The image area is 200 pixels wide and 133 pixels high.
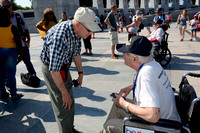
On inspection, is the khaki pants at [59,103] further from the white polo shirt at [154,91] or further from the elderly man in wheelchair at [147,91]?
the white polo shirt at [154,91]

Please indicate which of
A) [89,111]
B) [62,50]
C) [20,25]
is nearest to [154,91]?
[62,50]

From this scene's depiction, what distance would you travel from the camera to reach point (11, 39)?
10.8ft

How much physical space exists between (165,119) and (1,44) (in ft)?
10.9

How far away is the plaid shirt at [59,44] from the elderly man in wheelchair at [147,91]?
0.63 m

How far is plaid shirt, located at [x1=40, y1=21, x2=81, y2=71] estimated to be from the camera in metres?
1.64

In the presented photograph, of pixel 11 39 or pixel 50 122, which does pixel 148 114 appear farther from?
pixel 11 39

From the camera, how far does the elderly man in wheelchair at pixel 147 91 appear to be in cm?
134

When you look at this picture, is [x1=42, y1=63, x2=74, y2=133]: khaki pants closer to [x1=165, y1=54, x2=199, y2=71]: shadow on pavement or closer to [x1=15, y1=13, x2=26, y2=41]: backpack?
[x1=15, y1=13, x2=26, y2=41]: backpack

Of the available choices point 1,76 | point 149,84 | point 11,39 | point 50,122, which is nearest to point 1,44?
point 11,39

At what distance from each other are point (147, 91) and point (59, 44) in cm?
99

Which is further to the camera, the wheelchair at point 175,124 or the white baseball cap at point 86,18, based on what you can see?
the white baseball cap at point 86,18

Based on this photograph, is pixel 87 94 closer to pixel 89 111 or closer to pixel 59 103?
pixel 89 111

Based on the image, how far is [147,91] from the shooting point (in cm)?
135

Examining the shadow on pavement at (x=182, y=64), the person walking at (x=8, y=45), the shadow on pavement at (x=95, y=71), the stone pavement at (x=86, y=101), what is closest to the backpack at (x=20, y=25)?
the person walking at (x=8, y=45)
